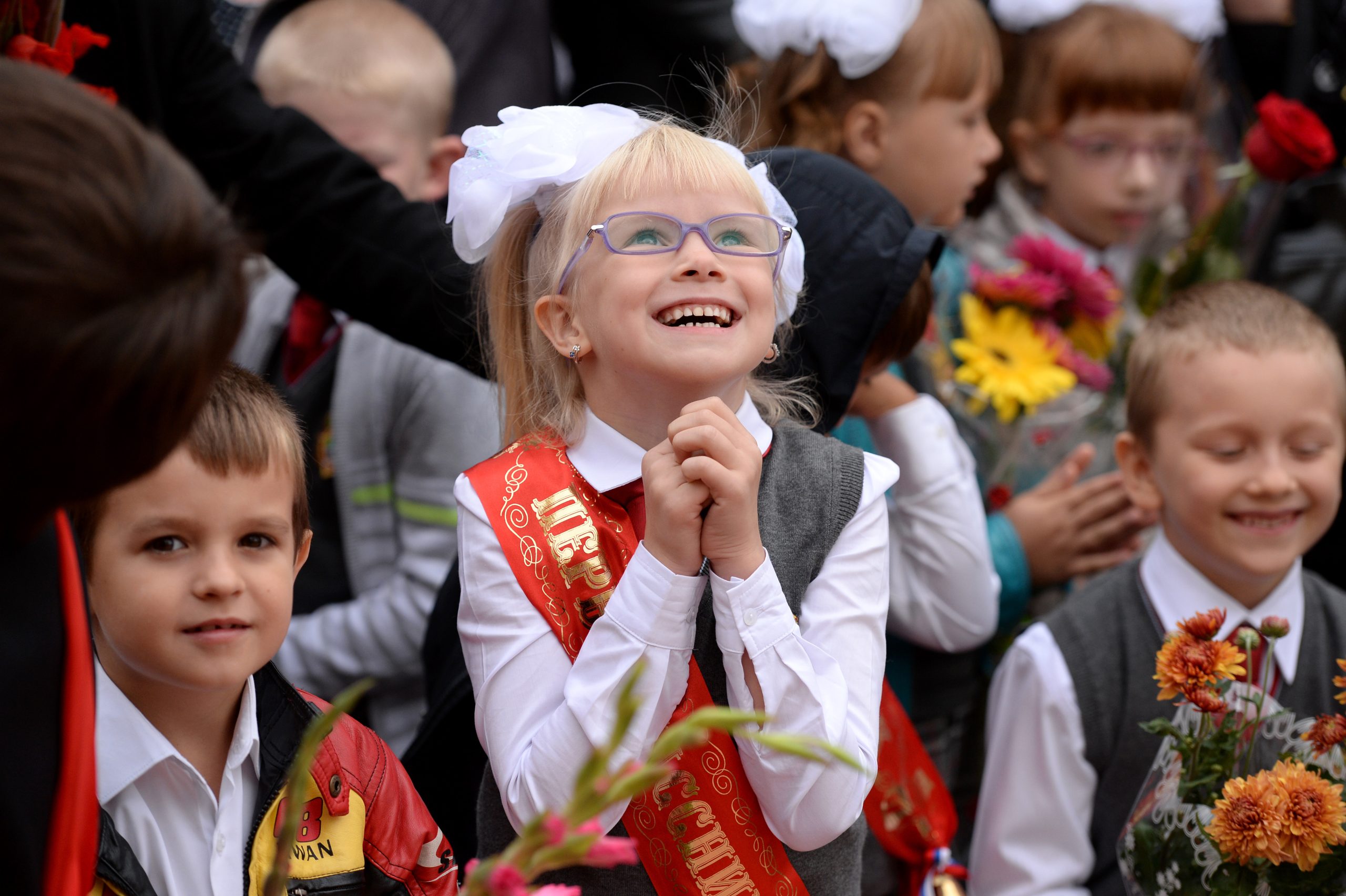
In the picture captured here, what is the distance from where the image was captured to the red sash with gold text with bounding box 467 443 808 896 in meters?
1.60

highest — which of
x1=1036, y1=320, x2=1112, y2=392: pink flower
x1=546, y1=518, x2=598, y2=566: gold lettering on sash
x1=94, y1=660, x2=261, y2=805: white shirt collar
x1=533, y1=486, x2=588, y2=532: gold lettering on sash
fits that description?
x1=1036, y1=320, x2=1112, y2=392: pink flower

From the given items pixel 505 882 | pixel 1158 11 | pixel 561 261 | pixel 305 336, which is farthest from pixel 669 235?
Result: pixel 1158 11

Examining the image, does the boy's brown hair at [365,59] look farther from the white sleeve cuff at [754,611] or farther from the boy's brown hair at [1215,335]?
the white sleeve cuff at [754,611]

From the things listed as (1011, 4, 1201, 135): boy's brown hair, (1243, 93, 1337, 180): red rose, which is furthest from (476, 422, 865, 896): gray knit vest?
(1011, 4, 1201, 135): boy's brown hair

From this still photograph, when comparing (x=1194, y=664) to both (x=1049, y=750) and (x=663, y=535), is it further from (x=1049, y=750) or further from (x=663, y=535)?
Result: (x=663, y=535)

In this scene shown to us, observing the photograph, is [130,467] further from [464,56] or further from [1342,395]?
[464,56]

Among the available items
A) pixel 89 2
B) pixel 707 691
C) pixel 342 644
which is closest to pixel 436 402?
pixel 342 644

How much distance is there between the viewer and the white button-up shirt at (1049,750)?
2236 millimetres

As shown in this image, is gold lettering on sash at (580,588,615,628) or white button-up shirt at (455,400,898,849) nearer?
white button-up shirt at (455,400,898,849)

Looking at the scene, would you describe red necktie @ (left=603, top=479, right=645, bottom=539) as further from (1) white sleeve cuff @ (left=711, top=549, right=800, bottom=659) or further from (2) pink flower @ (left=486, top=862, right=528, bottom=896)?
(2) pink flower @ (left=486, top=862, right=528, bottom=896)

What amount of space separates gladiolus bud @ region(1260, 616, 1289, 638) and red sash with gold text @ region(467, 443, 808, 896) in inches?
27.5

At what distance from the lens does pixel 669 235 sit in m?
1.69

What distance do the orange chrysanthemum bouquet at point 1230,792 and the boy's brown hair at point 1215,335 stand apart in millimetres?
645

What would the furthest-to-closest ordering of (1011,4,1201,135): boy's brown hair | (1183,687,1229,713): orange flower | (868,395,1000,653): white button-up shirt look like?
(1011,4,1201,135): boy's brown hair, (868,395,1000,653): white button-up shirt, (1183,687,1229,713): orange flower
